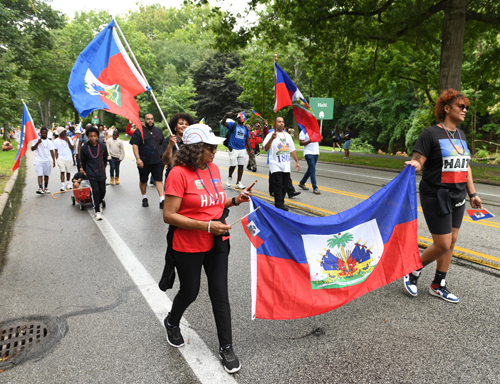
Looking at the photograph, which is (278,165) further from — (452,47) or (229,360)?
(452,47)

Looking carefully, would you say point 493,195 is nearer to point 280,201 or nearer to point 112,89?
point 280,201

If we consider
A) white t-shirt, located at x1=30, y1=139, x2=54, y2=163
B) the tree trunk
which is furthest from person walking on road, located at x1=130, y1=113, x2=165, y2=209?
the tree trunk

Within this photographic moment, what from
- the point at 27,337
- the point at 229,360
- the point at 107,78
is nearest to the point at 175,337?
the point at 229,360

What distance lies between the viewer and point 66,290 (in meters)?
4.21

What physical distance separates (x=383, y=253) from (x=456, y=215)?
873 millimetres

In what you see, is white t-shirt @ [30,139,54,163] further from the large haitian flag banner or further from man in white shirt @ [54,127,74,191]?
the large haitian flag banner

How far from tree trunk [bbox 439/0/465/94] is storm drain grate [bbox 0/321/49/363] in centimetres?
1290

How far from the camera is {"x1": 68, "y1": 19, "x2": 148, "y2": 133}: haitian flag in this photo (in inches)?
183

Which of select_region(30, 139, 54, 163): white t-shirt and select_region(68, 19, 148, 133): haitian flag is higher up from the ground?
select_region(68, 19, 148, 133): haitian flag

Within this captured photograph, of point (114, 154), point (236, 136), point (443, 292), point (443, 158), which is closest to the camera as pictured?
point (443, 158)

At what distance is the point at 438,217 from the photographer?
3578 mm

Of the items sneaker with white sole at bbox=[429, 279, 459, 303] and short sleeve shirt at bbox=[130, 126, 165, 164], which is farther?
short sleeve shirt at bbox=[130, 126, 165, 164]

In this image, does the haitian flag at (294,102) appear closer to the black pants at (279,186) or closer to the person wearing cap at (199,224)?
the black pants at (279,186)

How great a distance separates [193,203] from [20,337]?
2.13 meters
